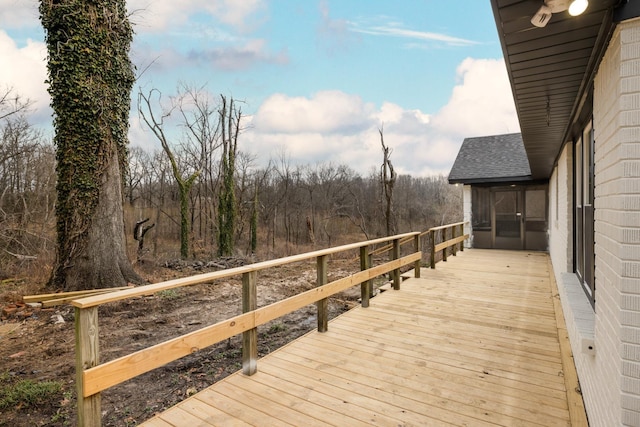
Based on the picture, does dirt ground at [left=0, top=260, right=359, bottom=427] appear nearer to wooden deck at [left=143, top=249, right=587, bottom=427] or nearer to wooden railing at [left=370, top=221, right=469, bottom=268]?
wooden deck at [left=143, top=249, right=587, bottom=427]

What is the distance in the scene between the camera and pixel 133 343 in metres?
4.67

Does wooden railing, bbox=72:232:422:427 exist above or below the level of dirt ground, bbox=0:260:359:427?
above

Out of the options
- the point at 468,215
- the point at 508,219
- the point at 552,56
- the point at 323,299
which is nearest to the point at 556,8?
the point at 552,56

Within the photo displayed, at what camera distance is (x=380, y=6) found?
7992mm

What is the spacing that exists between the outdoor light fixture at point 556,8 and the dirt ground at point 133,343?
4.09 metres

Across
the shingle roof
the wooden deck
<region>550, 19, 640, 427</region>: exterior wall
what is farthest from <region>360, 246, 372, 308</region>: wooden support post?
the shingle roof

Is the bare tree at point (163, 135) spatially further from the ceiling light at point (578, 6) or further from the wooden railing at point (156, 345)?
the ceiling light at point (578, 6)

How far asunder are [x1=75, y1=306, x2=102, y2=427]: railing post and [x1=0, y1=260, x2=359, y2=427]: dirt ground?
4.50ft

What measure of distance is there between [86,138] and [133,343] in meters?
4.45

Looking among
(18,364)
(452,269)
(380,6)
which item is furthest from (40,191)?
(452,269)

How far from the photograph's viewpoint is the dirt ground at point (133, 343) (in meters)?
3.20

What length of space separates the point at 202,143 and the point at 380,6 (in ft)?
40.9

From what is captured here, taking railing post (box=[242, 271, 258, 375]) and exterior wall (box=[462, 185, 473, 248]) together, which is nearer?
railing post (box=[242, 271, 258, 375])

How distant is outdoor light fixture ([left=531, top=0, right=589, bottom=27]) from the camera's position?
1594 mm
